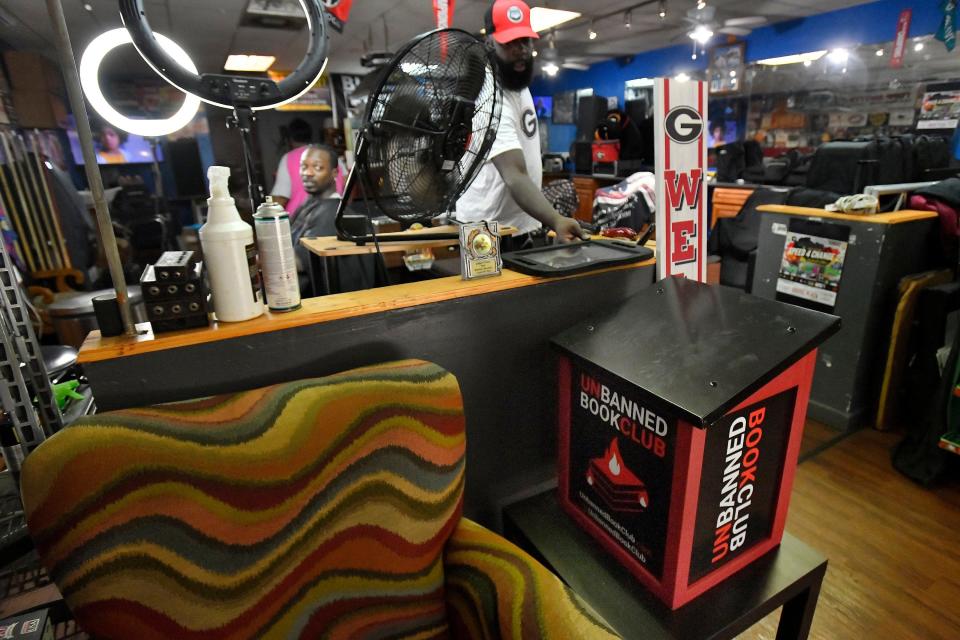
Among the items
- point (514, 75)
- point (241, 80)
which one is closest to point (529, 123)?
point (514, 75)

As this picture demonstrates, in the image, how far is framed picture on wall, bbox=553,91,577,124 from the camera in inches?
389

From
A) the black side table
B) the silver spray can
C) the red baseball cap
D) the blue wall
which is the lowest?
the black side table

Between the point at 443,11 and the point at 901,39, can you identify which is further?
the point at 901,39

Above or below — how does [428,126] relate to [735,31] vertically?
below

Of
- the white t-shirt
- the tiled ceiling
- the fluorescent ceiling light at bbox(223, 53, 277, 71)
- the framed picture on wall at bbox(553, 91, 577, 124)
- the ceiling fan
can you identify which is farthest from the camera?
the framed picture on wall at bbox(553, 91, 577, 124)

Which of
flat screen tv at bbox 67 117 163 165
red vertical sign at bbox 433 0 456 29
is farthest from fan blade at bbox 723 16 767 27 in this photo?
flat screen tv at bbox 67 117 163 165

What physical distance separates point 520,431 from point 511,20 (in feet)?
4.19

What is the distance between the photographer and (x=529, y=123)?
1.93m

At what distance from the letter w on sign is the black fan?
539 millimetres

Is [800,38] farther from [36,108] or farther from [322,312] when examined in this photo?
[36,108]

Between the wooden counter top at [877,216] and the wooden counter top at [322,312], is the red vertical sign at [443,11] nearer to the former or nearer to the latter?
the wooden counter top at [322,312]

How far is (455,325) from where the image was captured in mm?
1132

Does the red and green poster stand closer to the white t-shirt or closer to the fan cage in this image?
the white t-shirt

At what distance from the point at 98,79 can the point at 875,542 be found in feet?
8.23
